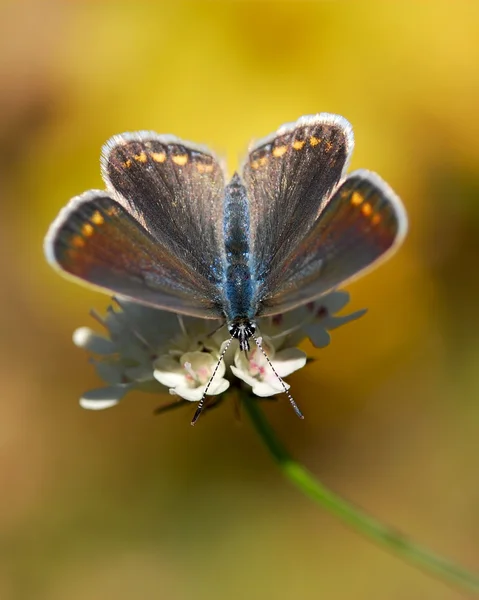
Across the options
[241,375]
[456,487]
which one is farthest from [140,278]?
[456,487]

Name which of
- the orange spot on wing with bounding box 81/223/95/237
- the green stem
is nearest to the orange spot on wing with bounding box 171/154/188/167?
the orange spot on wing with bounding box 81/223/95/237

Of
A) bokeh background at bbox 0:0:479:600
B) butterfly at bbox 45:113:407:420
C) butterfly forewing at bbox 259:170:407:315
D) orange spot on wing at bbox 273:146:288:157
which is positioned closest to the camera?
butterfly forewing at bbox 259:170:407:315

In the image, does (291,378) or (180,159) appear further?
(291,378)

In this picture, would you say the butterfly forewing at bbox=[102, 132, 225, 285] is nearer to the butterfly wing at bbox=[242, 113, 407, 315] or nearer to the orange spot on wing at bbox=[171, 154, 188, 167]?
the orange spot on wing at bbox=[171, 154, 188, 167]

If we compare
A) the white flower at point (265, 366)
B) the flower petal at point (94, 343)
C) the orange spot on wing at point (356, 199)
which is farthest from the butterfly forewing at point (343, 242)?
the flower petal at point (94, 343)

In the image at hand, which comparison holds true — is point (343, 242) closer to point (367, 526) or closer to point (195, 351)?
point (195, 351)

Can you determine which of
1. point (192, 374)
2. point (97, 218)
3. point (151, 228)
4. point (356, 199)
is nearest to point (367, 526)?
point (192, 374)
